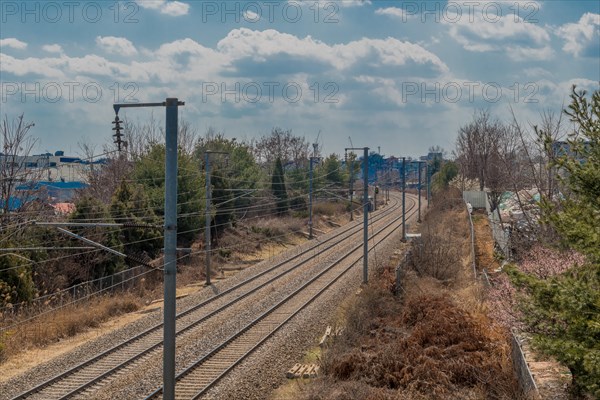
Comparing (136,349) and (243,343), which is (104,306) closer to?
(136,349)

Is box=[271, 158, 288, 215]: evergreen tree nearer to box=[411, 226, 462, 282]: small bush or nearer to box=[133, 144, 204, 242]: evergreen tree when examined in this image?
box=[133, 144, 204, 242]: evergreen tree

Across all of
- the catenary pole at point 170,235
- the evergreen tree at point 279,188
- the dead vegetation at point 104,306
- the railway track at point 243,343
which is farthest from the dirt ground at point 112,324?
the evergreen tree at point 279,188

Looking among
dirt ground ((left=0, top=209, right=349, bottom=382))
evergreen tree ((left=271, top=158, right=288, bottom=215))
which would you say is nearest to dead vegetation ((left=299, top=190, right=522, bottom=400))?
dirt ground ((left=0, top=209, right=349, bottom=382))

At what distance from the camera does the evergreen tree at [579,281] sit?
8.80 metres

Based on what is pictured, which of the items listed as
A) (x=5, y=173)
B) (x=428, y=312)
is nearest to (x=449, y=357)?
(x=428, y=312)

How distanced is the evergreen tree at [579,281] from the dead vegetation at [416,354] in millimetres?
4530

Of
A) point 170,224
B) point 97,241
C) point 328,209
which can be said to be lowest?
point 328,209

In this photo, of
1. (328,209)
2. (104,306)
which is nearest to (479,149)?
(328,209)

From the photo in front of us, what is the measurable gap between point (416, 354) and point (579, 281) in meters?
7.78

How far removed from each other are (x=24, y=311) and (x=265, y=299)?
8.97 meters

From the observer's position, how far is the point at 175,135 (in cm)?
1296

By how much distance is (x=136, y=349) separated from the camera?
19.7 m

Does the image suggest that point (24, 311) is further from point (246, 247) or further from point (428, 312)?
point (246, 247)

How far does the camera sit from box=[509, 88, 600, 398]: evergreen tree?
8.80 m
